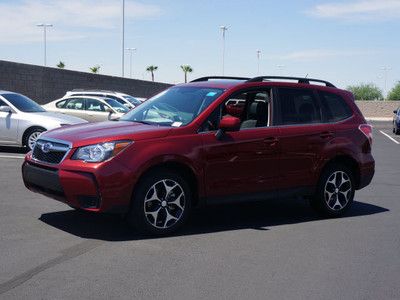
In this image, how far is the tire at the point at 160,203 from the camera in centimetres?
654

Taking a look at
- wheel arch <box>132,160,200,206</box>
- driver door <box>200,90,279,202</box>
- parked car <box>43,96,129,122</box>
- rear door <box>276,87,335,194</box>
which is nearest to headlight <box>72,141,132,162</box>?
wheel arch <box>132,160,200,206</box>

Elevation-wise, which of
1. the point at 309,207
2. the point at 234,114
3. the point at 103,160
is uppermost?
the point at 234,114

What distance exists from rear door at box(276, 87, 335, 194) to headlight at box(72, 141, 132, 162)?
7.12 feet

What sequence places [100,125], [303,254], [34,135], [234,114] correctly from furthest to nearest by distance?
[34,135], [234,114], [100,125], [303,254]

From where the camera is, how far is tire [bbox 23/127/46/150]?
46.8ft

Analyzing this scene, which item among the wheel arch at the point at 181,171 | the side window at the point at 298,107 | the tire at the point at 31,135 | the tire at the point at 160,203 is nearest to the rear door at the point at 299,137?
the side window at the point at 298,107

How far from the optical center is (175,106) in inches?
293

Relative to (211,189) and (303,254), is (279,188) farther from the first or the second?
(303,254)

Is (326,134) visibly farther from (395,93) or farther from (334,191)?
(395,93)

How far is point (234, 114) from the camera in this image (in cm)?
782

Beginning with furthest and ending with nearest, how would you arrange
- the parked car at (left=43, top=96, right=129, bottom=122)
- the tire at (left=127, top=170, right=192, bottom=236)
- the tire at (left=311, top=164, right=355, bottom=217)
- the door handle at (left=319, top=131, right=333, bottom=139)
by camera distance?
the parked car at (left=43, top=96, right=129, bottom=122) < the tire at (left=311, top=164, right=355, bottom=217) < the door handle at (left=319, top=131, right=333, bottom=139) < the tire at (left=127, top=170, right=192, bottom=236)

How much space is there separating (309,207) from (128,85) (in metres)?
36.9

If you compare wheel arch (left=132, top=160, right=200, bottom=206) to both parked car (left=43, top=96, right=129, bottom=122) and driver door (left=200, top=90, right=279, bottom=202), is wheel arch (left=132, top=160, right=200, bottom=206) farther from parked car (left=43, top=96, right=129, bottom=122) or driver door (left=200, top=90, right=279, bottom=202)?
parked car (left=43, top=96, right=129, bottom=122)

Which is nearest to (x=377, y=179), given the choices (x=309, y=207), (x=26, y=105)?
(x=309, y=207)
